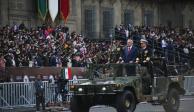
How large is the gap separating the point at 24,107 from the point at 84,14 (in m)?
20.4

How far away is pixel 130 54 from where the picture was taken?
18.9 meters

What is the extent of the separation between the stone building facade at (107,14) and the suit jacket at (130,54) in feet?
63.1

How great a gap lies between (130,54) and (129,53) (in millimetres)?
66

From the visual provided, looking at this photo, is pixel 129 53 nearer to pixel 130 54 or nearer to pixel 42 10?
pixel 130 54

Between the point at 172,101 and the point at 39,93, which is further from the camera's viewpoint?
the point at 39,93

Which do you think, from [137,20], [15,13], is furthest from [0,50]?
[137,20]

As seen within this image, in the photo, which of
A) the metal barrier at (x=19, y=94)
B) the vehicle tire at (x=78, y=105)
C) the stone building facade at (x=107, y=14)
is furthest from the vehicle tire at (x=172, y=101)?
the stone building facade at (x=107, y=14)

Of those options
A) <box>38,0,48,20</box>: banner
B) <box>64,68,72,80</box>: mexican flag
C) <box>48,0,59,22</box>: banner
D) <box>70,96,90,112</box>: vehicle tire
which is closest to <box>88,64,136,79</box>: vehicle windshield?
<box>70,96,90,112</box>: vehicle tire

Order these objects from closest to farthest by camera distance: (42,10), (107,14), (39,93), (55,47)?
(39,93)
(55,47)
(42,10)
(107,14)

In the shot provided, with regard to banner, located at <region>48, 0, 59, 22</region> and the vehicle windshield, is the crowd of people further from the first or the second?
the vehicle windshield

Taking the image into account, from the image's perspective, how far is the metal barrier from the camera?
24797 millimetres

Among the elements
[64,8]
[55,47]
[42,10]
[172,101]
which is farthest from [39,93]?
[64,8]

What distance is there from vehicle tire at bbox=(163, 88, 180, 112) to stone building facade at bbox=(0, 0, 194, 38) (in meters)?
18.7

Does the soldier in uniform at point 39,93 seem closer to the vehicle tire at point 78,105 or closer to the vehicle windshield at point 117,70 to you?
the vehicle tire at point 78,105
